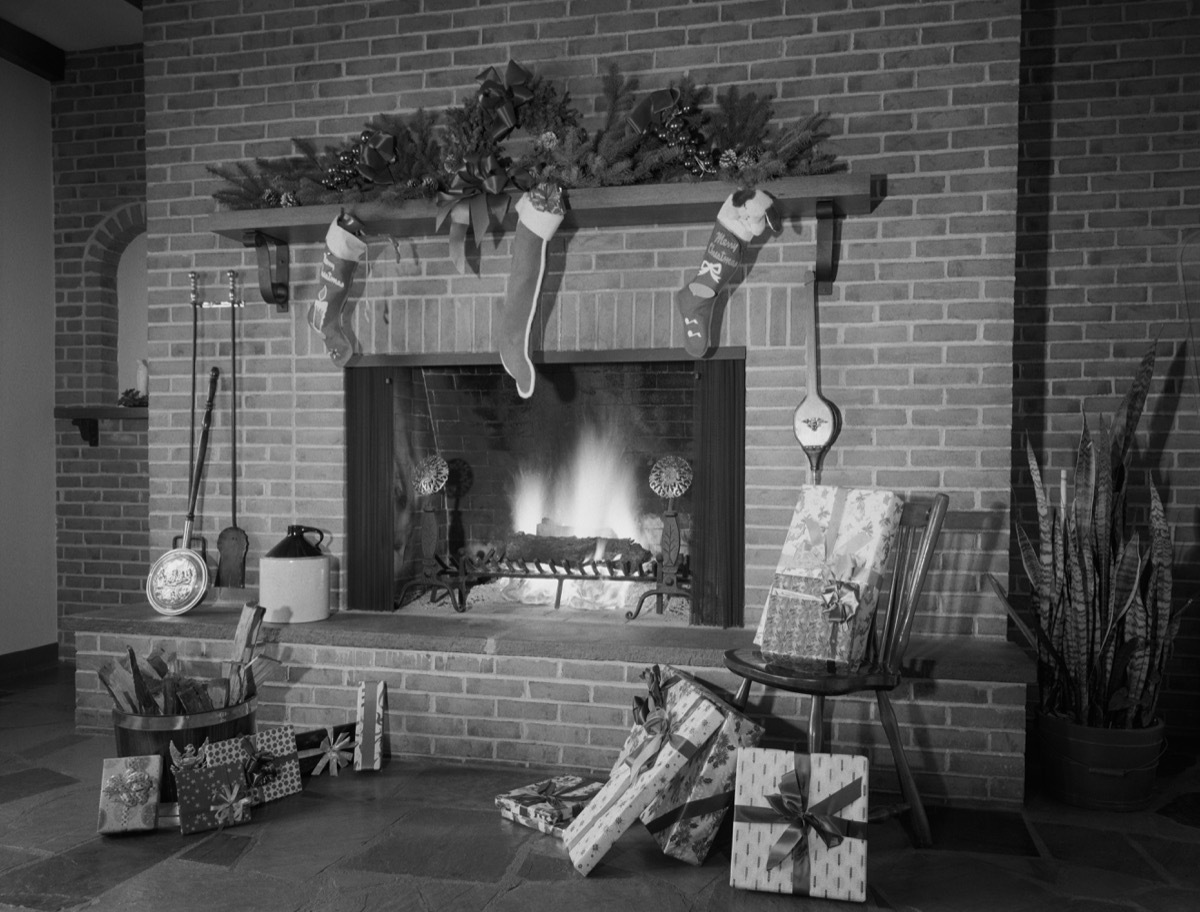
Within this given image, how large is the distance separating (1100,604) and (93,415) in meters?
4.44

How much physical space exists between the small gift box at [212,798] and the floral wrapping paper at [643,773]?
0.95 meters

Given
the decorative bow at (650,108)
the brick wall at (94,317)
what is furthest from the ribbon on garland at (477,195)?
the brick wall at (94,317)

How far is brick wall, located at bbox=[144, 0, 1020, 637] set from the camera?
119 inches

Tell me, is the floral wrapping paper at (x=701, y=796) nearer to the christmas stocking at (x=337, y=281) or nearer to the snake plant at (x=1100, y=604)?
the snake plant at (x=1100, y=604)

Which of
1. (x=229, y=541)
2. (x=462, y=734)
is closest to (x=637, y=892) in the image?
(x=462, y=734)

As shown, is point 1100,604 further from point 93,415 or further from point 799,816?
point 93,415

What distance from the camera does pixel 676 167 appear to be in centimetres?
310

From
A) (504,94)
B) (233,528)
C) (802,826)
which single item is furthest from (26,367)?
(802,826)

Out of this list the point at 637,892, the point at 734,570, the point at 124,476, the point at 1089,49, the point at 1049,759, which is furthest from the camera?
the point at 124,476

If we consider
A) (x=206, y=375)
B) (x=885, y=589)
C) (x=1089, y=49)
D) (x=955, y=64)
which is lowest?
(x=885, y=589)

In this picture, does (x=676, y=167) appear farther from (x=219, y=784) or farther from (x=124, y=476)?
(x=124, y=476)

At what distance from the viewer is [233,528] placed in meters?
3.59

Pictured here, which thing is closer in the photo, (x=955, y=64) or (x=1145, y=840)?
(x=1145, y=840)

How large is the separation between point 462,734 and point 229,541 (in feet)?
4.05
